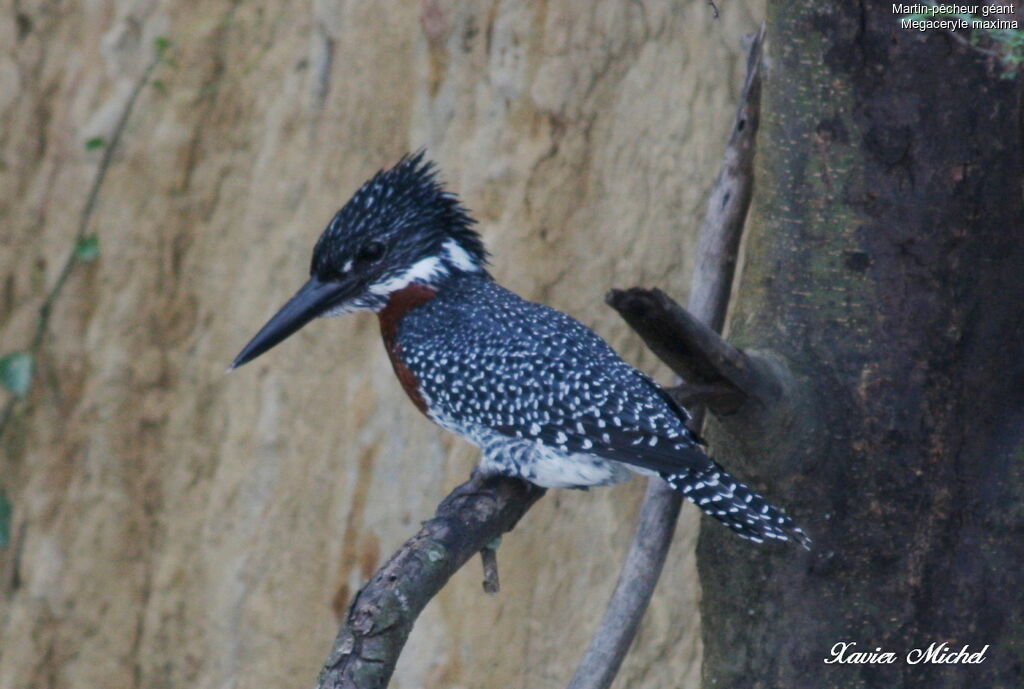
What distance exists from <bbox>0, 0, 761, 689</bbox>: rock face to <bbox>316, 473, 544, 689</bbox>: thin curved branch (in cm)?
115

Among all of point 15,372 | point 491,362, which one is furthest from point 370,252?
point 15,372

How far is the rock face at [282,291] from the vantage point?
128 inches

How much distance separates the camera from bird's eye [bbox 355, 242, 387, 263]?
2615 mm

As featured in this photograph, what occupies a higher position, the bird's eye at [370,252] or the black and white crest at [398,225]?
the black and white crest at [398,225]

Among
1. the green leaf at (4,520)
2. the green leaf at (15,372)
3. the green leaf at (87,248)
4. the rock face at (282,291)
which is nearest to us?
the rock face at (282,291)

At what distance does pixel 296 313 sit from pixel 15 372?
4.72ft

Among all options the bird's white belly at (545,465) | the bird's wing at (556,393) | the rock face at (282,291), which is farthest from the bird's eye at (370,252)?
the rock face at (282,291)

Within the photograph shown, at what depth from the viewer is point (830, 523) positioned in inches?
93.4

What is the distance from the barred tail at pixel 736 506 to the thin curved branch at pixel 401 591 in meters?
0.33

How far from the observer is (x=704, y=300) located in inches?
103

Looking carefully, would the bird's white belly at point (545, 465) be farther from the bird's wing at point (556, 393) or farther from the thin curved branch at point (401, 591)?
the thin curved branch at point (401, 591)

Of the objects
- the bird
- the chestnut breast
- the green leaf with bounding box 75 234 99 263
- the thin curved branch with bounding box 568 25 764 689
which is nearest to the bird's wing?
the bird

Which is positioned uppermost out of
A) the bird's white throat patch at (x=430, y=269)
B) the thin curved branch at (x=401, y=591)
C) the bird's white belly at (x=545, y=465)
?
the bird's white throat patch at (x=430, y=269)

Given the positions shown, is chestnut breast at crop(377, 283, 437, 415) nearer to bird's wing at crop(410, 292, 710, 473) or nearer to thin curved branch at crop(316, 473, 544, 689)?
bird's wing at crop(410, 292, 710, 473)
